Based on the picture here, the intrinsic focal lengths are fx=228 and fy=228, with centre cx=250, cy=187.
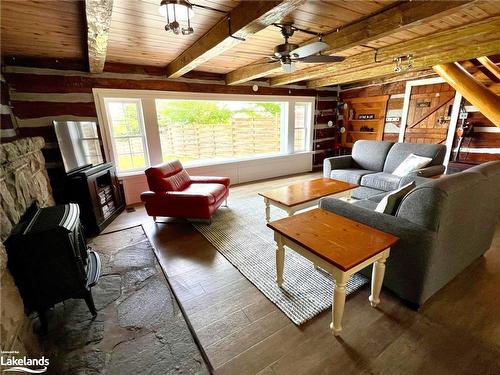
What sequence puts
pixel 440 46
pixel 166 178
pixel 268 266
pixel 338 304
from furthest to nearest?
pixel 166 178
pixel 440 46
pixel 268 266
pixel 338 304

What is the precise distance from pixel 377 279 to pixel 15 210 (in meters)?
2.71

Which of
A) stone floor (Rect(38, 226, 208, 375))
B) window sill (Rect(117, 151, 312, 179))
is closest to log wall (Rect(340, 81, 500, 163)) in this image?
window sill (Rect(117, 151, 312, 179))

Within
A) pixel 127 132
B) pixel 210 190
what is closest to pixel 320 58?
pixel 210 190

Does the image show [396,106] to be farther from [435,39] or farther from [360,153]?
[435,39]

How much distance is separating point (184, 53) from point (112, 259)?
266cm

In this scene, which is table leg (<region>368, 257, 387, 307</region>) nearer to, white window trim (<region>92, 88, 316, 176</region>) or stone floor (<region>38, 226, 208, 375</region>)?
stone floor (<region>38, 226, 208, 375</region>)

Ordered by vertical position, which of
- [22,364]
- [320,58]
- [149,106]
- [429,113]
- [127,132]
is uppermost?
[320,58]

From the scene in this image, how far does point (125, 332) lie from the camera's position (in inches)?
64.2

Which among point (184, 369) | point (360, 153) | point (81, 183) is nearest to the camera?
point (184, 369)

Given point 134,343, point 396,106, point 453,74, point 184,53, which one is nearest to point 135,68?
point 184,53

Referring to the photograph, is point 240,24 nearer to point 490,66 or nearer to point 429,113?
point 490,66

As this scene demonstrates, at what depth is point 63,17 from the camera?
1956mm

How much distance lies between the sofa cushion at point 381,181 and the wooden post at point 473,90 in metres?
1.52

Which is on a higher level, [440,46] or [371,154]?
[440,46]
